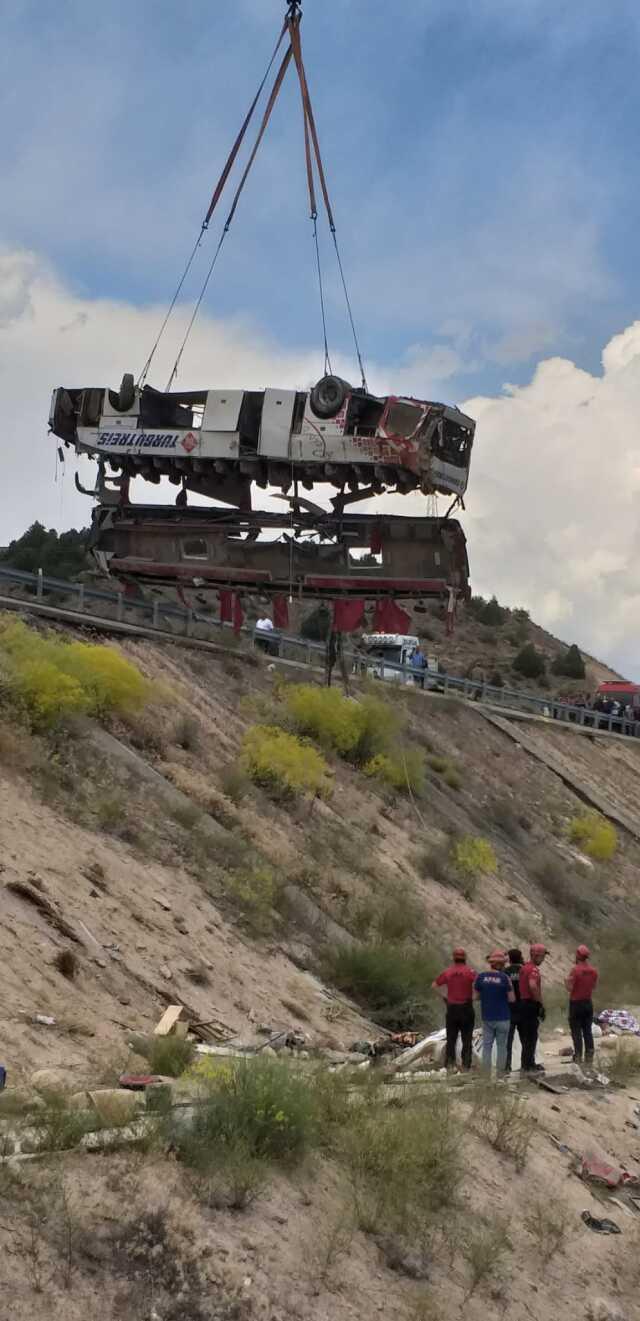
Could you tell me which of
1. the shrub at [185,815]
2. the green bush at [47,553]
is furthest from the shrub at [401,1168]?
the green bush at [47,553]

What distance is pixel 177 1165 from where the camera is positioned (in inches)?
379

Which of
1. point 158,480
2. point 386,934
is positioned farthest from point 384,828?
point 158,480

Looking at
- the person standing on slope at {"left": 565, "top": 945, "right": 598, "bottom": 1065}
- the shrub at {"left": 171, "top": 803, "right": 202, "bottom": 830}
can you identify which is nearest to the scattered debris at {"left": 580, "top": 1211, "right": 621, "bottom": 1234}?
the person standing on slope at {"left": 565, "top": 945, "right": 598, "bottom": 1065}

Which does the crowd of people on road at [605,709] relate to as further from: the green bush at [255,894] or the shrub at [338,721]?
the green bush at [255,894]

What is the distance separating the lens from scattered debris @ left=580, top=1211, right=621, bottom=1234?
39.7ft

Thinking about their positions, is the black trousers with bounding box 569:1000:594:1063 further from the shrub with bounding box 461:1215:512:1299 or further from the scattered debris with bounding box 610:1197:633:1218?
the shrub with bounding box 461:1215:512:1299

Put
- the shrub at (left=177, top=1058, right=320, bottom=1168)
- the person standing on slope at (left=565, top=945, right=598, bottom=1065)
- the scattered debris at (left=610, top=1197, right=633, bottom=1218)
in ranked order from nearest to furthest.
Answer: the shrub at (left=177, top=1058, right=320, bottom=1168), the scattered debris at (left=610, top=1197, right=633, bottom=1218), the person standing on slope at (left=565, top=945, right=598, bottom=1065)

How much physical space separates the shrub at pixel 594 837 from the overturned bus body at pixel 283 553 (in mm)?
13654

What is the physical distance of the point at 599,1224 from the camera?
40.1 ft

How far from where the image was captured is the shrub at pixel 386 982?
66.2 feet

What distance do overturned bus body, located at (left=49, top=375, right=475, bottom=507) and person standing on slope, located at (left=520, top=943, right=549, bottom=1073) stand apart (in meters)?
14.0

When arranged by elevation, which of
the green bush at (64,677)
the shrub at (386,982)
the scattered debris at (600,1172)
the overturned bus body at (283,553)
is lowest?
the shrub at (386,982)

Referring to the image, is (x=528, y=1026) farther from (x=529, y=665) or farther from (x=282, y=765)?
(x=529, y=665)

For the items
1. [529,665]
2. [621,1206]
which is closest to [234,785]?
[621,1206]
